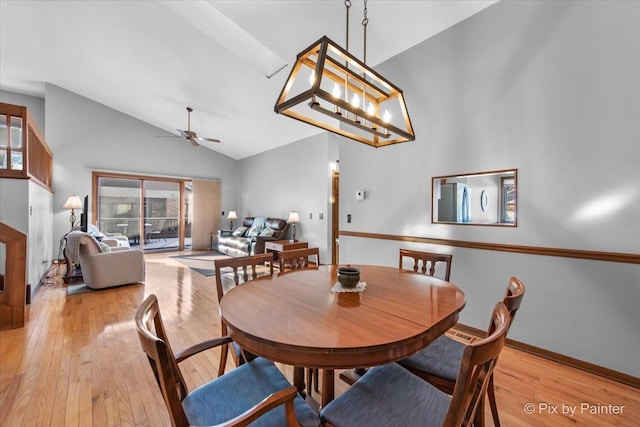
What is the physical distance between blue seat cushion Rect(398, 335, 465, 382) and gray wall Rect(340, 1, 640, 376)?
1.35 metres

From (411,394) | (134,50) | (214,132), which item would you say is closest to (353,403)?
(411,394)

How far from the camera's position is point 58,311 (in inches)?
125

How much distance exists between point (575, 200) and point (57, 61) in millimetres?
7912

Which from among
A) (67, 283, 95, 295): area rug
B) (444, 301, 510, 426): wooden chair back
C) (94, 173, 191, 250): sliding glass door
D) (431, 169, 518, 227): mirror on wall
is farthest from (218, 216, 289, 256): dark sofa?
(444, 301, 510, 426): wooden chair back

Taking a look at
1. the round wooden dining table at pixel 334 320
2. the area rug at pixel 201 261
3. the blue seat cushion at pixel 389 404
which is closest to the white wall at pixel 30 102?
the area rug at pixel 201 261

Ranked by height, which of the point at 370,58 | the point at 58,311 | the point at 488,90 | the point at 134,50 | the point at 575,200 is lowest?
the point at 58,311

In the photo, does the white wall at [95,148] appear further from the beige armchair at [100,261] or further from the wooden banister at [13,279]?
the wooden banister at [13,279]

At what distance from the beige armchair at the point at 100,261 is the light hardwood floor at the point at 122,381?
89cm

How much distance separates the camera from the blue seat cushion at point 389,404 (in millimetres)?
974

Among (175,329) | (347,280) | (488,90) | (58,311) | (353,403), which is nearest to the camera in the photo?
(353,403)

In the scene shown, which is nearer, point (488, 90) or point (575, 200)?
point (575, 200)

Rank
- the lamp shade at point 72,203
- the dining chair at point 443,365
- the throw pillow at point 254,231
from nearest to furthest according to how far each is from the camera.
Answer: the dining chair at point 443,365 < the lamp shade at point 72,203 < the throw pillow at point 254,231

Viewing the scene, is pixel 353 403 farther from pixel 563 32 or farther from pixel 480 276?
pixel 563 32

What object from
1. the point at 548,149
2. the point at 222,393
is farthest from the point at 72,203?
the point at 548,149
